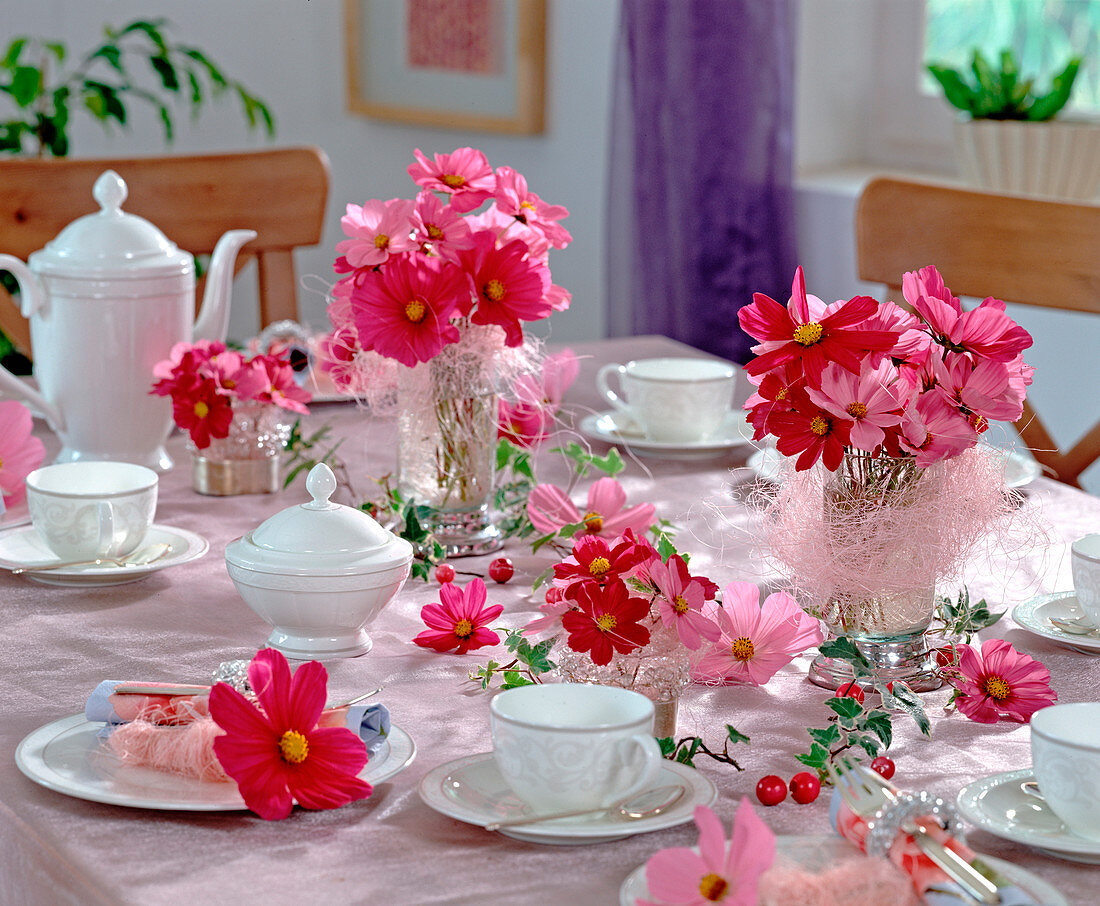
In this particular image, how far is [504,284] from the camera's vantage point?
108 cm

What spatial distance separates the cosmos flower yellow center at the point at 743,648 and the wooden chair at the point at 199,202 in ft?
4.36

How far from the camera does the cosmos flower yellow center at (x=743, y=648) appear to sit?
869mm

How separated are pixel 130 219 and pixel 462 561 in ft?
1.59

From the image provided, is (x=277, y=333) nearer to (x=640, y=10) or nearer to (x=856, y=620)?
(x=856, y=620)

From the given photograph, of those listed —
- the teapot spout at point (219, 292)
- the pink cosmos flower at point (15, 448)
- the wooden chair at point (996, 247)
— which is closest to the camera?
the pink cosmos flower at point (15, 448)

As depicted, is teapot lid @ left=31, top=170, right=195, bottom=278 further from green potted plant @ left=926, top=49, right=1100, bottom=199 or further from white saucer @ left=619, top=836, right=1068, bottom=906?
green potted plant @ left=926, top=49, right=1100, bottom=199

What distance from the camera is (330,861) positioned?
650 millimetres

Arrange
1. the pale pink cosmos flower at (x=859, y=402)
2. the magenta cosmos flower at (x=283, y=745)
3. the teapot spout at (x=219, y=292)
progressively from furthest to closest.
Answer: the teapot spout at (x=219, y=292), the pale pink cosmos flower at (x=859, y=402), the magenta cosmos flower at (x=283, y=745)

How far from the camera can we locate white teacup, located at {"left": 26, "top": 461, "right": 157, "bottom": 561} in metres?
1.05

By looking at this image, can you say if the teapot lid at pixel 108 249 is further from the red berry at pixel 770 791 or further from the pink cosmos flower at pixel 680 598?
the red berry at pixel 770 791

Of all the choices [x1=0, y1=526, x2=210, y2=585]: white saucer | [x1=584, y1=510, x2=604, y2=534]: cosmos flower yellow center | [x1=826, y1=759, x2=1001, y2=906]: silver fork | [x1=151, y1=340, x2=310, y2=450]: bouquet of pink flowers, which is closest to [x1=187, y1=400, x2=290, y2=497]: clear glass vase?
[x1=151, y1=340, x2=310, y2=450]: bouquet of pink flowers

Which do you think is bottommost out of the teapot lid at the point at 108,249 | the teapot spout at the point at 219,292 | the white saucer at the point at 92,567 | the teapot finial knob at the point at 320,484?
the white saucer at the point at 92,567

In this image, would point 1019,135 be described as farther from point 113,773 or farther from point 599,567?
point 113,773

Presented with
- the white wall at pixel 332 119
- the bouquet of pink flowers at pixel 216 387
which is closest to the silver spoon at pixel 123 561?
the bouquet of pink flowers at pixel 216 387
